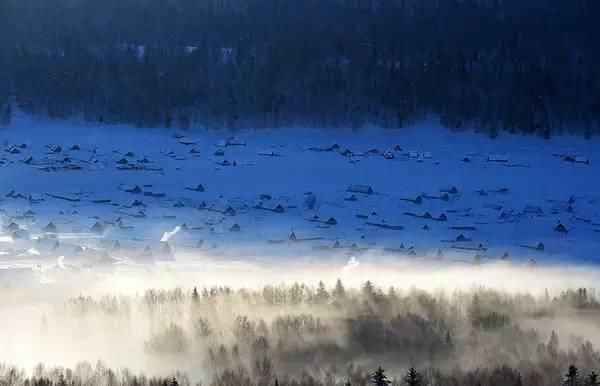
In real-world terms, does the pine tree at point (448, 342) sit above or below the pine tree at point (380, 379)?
above

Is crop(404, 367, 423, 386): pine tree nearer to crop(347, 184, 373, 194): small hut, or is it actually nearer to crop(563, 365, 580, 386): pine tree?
crop(563, 365, 580, 386): pine tree

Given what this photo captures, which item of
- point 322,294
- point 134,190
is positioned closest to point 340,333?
point 322,294

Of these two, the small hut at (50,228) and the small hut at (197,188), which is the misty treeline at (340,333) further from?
the small hut at (197,188)

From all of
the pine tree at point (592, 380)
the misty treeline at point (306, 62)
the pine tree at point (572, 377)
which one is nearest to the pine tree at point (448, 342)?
the pine tree at point (572, 377)

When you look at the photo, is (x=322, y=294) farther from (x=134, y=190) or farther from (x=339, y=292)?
(x=134, y=190)

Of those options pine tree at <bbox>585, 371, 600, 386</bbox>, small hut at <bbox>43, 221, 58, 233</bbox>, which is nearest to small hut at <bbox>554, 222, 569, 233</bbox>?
pine tree at <bbox>585, 371, 600, 386</bbox>

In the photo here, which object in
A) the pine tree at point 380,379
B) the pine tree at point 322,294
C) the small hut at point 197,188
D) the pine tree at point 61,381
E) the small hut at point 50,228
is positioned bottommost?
the pine tree at point 61,381
